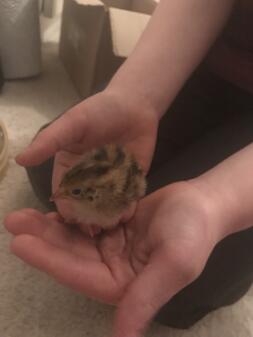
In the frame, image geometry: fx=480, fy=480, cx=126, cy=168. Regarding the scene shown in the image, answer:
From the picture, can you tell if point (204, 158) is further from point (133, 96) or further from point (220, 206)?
point (220, 206)

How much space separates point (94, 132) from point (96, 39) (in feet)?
2.26

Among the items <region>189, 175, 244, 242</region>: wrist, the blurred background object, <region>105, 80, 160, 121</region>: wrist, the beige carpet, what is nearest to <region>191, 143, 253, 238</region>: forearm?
<region>189, 175, 244, 242</region>: wrist

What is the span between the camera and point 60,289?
985mm

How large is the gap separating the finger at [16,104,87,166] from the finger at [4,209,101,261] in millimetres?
76

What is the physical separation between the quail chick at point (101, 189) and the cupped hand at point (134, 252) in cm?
3

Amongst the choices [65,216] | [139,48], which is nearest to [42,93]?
[139,48]

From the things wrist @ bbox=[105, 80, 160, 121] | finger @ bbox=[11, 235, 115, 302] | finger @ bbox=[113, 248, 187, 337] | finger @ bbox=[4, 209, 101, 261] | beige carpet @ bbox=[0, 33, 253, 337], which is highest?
finger @ bbox=[113, 248, 187, 337]

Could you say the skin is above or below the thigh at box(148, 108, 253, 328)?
above

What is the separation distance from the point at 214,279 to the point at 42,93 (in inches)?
37.3

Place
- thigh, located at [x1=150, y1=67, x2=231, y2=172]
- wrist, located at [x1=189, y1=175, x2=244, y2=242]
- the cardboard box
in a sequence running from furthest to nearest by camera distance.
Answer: the cardboard box, thigh, located at [x1=150, y1=67, x2=231, y2=172], wrist, located at [x1=189, y1=175, x2=244, y2=242]

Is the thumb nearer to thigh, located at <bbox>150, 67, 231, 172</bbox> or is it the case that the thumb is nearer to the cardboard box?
thigh, located at <bbox>150, 67, 231, 172</bbox>

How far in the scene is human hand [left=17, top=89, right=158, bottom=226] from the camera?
695 mm

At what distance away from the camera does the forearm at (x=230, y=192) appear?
0.64m

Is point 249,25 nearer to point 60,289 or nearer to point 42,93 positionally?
point 60,289
